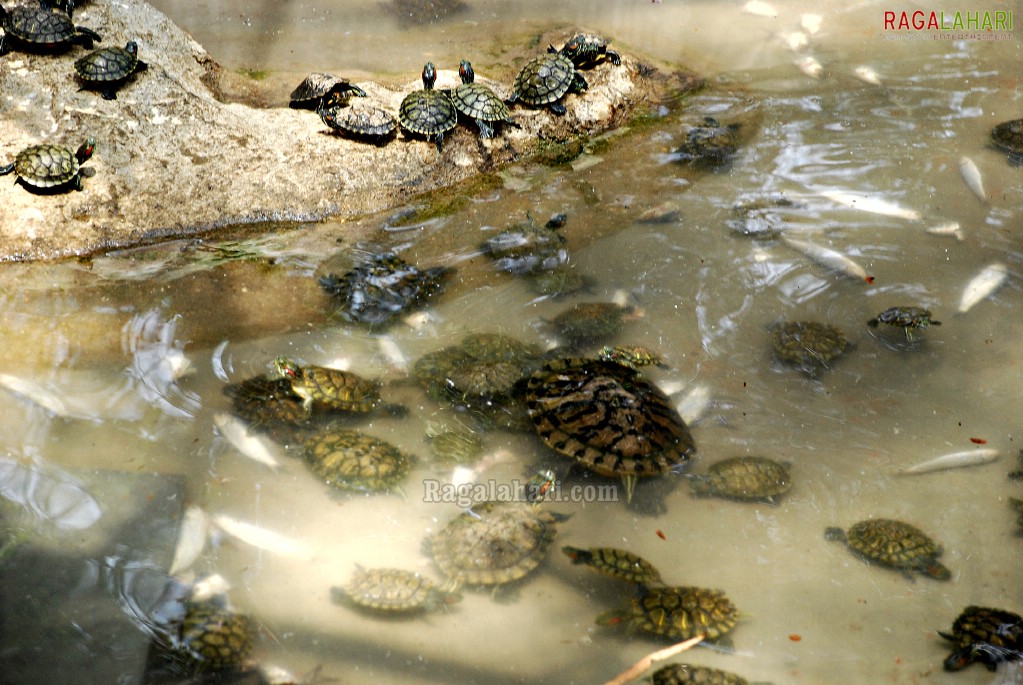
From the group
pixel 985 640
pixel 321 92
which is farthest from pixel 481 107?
pixel 985 640

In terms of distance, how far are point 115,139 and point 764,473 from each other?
5.12 m

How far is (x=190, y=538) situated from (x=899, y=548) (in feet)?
10.8

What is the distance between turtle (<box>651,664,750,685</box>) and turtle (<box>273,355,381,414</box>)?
1973mm

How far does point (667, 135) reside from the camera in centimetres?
634

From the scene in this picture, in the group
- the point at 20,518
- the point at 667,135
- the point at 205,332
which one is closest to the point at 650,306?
the point at 667,135

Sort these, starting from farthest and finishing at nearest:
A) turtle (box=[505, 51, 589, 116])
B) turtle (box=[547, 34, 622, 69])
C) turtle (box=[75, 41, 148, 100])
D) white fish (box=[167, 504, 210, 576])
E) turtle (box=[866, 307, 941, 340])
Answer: turtle (box=[547, 34, 622, 69]) → turtle (box=[505, 51, 589, 116]) → turtle (box=[75, 41, 148, 100]) → turtle (box=[866, 307, 941, 340]) → white fish (box=[167, 504, 210, 576])

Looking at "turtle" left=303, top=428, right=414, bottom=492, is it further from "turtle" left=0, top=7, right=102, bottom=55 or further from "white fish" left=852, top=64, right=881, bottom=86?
"white fish" left=852, top=64, right=881, bottom=86

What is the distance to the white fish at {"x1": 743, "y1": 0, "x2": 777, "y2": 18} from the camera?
8204mm

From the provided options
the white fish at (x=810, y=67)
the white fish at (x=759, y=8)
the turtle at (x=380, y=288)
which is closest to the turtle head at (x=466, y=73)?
the turtle at (x=380, y=288)

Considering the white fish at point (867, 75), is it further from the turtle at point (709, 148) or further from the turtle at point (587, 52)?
the turtle at point (587, 52)

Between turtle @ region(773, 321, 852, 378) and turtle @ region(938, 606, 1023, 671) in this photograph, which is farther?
turtle @ region(773, 321, 852, 378)

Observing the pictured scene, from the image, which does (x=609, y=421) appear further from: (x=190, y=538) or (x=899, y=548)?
(x=190, y=538)

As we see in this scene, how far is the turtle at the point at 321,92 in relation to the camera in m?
6.03

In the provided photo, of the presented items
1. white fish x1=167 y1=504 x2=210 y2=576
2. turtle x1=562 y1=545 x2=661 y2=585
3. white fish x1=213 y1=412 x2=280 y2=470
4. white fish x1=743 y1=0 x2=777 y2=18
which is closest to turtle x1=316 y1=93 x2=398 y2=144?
white fish x1=213 y1=412 x2=280 y2=470
